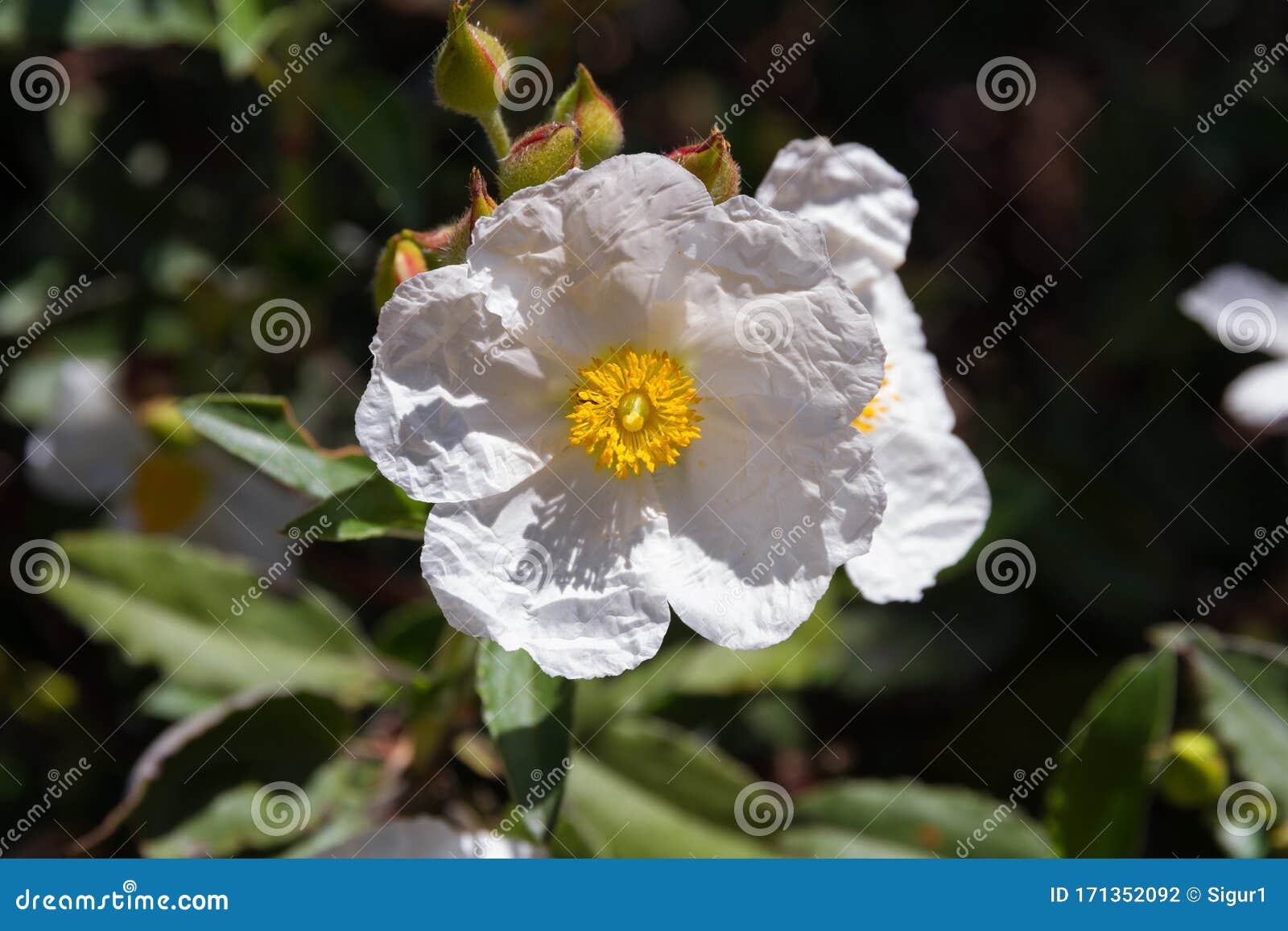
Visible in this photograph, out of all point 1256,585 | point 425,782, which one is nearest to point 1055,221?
point 1256,585

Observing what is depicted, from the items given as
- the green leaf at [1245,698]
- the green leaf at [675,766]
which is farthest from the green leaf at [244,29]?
the green leaf at [1245,698]

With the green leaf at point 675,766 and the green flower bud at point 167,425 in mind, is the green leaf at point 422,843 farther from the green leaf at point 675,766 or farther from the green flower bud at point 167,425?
the green flower bud at point 167,425

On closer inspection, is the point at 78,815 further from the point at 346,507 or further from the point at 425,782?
the point at 346,507

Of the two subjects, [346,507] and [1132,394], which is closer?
[346,507]

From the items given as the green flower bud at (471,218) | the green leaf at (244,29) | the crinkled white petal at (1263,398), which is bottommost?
the green leaf at (244,29)

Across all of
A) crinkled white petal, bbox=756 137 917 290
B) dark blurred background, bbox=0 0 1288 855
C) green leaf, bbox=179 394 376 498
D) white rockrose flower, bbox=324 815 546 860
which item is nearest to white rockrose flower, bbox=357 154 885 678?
green leaf, bbox=179 394 376 498

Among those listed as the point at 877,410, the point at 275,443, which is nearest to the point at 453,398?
the point at 275,443

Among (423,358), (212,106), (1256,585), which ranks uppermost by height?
(1256,585)
